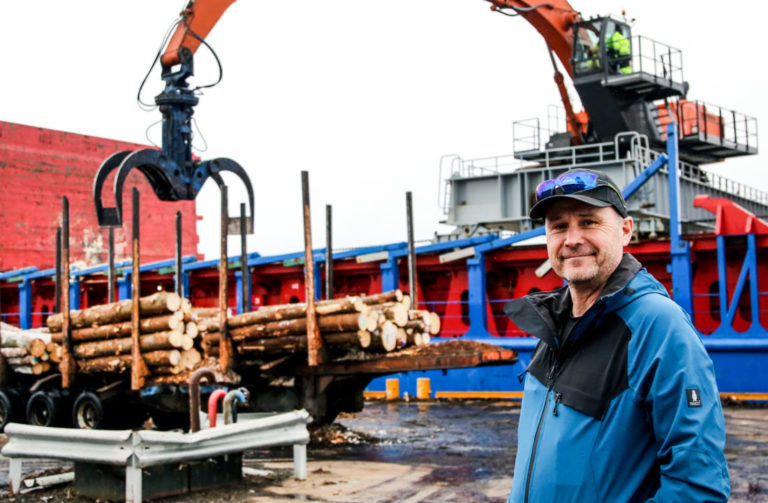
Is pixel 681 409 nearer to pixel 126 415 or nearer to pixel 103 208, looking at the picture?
pixel 103 208

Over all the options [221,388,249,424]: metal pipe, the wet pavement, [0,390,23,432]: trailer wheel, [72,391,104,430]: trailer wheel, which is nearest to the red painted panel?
[0,390,23,432]: trailer wheel

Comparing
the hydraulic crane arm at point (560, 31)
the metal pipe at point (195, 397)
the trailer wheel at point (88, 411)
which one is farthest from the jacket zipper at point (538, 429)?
the hydraulic crane arm at point (560, 31)

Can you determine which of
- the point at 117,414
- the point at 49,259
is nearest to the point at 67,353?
the point at 117,414

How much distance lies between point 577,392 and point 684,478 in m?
0.41

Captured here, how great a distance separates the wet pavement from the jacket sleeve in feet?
18.4

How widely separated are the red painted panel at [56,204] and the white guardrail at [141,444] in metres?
24.9

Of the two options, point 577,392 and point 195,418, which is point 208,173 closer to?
point 195,418

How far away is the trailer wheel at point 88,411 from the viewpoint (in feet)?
39.9

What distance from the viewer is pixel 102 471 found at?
8250 millimetres

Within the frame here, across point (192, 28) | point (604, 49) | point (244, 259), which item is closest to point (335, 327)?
point (244, 259)

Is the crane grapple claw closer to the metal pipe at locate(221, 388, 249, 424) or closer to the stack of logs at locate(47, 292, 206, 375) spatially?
the stack of logs at locate(47, 292, 206, 375)

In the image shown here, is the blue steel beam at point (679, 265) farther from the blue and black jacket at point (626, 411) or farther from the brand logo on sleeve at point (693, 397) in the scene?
the brand logo on sleeve at point (693, 397)

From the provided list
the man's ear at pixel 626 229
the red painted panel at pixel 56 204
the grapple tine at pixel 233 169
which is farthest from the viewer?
the red painted panel at pixel 56 204

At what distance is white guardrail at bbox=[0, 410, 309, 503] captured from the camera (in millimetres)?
7789
